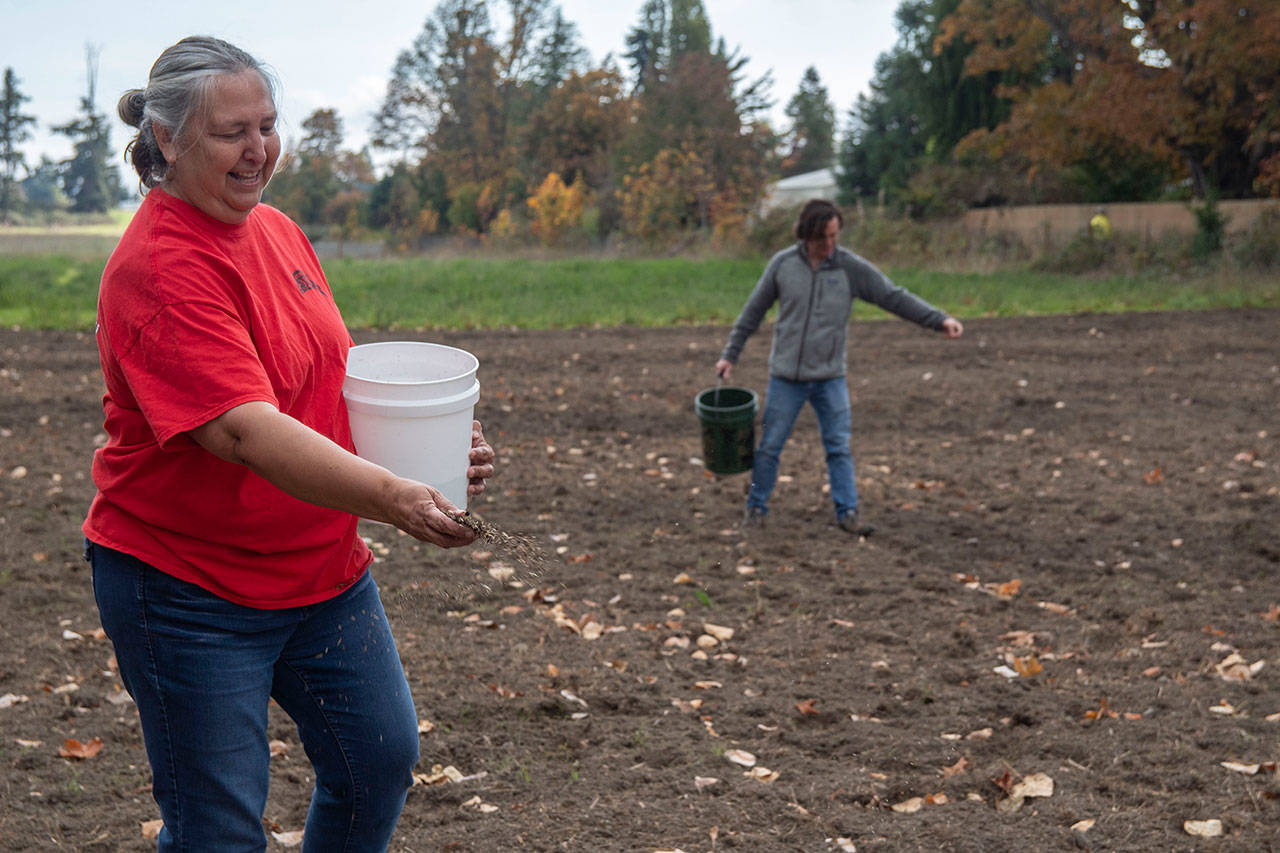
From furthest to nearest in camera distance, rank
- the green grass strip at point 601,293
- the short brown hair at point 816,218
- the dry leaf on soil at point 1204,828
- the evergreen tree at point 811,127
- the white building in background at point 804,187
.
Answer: the evergreen tree at point 811,127 → the white building in background at point 804,187 → the green grass strip at point 601,293 → the short brown hair at point 816,218 → the dry leaf on soil at point 1204,828

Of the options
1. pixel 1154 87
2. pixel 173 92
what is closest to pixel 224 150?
pixel 173 92

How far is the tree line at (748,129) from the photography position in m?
21.7

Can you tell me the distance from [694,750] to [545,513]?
11.1 ft

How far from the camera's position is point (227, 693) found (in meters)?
2.07

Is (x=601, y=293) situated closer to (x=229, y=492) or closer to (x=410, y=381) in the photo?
(x=410, y=381)

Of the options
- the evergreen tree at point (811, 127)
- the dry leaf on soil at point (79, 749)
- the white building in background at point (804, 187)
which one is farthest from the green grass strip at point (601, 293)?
the evergreen tree at point (811, 127)

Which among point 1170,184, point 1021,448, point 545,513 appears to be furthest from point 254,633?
point 1170,184

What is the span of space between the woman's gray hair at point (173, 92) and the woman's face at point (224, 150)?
18 millimetres

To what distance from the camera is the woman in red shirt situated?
183cm

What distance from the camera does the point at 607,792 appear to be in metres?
3.72

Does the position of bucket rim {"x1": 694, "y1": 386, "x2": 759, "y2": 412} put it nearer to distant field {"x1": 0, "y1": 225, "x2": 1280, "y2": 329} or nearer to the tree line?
the tree line

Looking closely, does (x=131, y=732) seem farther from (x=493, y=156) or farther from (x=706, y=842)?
(x=493, y=156)

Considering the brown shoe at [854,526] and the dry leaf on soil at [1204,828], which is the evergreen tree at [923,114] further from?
the dry leaf on soil at [1204,828]

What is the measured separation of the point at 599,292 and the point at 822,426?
12.7 metres
